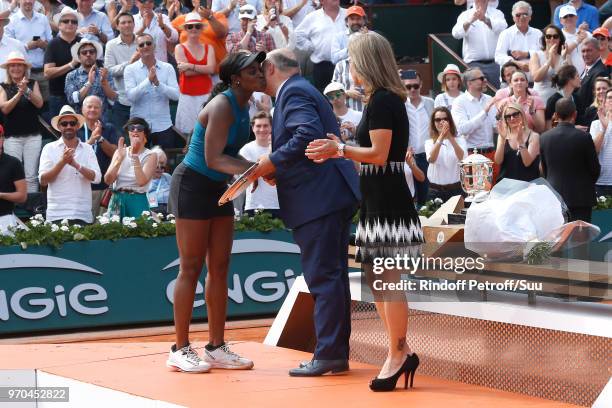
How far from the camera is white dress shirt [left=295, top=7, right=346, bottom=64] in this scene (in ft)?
50.2

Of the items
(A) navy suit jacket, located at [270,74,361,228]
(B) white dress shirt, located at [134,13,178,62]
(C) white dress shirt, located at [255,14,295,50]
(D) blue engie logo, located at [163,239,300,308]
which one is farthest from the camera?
(C) white dress shirt, located at [255,14,295,50]

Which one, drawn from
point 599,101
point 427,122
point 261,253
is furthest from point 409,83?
point 261,253

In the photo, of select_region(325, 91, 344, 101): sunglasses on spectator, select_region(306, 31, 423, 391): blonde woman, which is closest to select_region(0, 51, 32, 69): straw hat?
select_region(325, 91, 344, 101): sunglasses on spectator

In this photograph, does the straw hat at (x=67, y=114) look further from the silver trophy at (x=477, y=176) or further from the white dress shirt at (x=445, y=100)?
the silver trophy at (x=477, y=176)

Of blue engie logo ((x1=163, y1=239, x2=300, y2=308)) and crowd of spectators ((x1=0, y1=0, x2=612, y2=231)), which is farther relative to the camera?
crowd of spectators ((x1=0, y1=0, x2=612, y2=231))

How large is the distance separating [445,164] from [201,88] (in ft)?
9.42

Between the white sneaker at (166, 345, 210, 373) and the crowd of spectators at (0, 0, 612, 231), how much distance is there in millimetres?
4931

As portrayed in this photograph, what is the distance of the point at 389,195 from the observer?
6145mm

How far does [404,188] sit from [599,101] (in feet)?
26.7

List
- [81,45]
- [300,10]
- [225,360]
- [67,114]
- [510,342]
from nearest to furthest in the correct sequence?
[510,342] → [225,360] → [67,114] → [81,45] → [300,10]

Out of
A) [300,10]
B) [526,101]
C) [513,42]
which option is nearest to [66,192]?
[300,10]

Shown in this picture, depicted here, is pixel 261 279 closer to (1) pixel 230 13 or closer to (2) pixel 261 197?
(2) pixel 261 197

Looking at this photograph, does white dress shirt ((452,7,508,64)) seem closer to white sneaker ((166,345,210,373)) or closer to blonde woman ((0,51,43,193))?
blonde woman ((0,51,43,193))

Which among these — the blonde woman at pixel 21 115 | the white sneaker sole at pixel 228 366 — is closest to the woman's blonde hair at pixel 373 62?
the white sneaker sole at pixel 228 366
